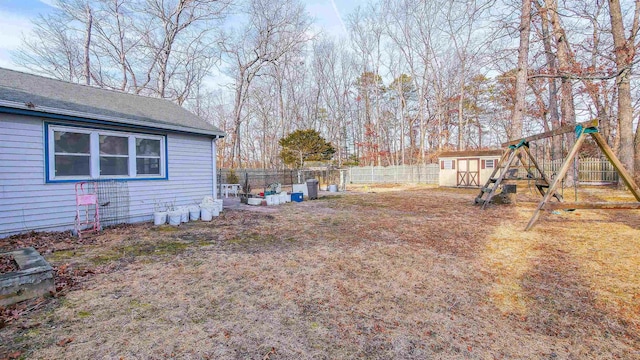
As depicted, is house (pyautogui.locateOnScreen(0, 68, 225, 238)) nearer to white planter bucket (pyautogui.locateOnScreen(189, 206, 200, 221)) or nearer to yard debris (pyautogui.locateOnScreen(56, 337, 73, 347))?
white planter bucket (pyautogui.locateOnScreen(189, 206, 200, 221))

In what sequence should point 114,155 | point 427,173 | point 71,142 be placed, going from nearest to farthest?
point 71,142 → point 114,155 → point 427,173

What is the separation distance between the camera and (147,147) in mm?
6992

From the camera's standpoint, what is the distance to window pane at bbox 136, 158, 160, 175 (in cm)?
681

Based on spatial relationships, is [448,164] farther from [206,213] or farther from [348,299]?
[348,299]

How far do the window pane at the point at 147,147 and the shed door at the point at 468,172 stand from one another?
58.9ft

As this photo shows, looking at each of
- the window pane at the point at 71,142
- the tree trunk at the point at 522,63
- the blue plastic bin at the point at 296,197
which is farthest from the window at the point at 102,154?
the tree trunk at the point at 522,63

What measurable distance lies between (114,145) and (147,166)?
2.80 ft

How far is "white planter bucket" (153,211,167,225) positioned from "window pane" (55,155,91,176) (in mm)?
1553

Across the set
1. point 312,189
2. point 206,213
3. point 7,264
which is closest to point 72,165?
point 206,213

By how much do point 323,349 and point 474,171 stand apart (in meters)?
19.4

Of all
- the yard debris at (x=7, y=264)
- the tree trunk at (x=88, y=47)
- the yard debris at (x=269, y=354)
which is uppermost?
the tree trunk at (x=88, y=47)

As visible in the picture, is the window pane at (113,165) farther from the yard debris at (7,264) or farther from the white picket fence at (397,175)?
the white picket fence at (397,175)

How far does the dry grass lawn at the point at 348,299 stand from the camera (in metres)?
2.00

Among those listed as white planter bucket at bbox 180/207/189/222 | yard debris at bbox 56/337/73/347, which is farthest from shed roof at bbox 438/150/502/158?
yard debris at bbox 56/337/73/347
